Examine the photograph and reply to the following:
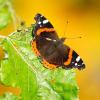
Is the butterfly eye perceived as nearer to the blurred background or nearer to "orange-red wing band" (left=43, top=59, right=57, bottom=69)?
"orange-red wing band" (left=43, top=59, right=57, bottom=69)

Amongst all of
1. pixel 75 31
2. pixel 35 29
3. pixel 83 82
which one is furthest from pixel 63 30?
pixel 35 29

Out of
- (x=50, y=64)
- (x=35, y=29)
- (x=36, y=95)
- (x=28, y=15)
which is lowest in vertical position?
(x=36, y=95)

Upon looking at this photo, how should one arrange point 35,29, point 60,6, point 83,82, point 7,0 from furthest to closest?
point 60,6
point 83,82
point 35,29
point 7,0

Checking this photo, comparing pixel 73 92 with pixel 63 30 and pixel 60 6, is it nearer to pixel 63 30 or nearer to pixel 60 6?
pixel 63 30

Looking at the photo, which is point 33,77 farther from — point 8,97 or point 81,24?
point 81,24

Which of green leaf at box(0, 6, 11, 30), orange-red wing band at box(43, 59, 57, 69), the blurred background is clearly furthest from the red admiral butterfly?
the blurred background

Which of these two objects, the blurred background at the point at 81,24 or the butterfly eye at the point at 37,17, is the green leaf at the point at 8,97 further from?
the blurred background at the point at 81,24
